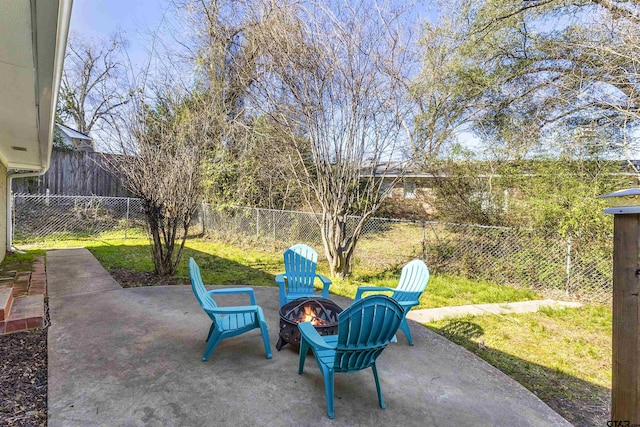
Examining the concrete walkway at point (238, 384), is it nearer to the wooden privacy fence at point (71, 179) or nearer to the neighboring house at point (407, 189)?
the neighboring house at point (407, 189)

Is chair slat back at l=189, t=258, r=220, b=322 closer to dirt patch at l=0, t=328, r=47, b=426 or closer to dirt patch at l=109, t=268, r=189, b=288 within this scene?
dirt patch at l=0, t=328, r=47, b=426

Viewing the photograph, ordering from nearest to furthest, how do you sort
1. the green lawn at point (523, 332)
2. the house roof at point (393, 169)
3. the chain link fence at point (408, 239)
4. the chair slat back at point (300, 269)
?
the green lawn at point (523, 332), the chair slat back at point (300, 269), the chain link fence at point (408, 239), the house roof at point (393, 169)

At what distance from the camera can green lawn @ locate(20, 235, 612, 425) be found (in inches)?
108

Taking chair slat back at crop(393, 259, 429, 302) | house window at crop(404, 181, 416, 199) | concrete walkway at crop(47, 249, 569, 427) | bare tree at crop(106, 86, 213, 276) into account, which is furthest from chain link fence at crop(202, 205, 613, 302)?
concrete walkway at crop(47, 249, 569, 427)

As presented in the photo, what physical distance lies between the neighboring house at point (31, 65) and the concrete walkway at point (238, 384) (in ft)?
7.37

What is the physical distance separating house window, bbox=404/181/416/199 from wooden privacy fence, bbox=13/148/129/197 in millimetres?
8513

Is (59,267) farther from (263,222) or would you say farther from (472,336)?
(472,336)

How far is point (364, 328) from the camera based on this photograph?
2238 mm

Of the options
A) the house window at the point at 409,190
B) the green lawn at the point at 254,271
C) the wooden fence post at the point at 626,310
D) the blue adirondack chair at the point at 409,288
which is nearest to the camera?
the wooden fence post at the point at 626,310

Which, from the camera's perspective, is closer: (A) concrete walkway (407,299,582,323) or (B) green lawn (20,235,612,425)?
(B) green lawn (20,235,612,425)

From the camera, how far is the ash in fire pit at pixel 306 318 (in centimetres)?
301

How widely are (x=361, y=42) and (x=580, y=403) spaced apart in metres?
5.37

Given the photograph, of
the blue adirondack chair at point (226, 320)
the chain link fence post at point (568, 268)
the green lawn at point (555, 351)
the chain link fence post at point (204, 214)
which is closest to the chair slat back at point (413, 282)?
the green lawn at point (555, 351)

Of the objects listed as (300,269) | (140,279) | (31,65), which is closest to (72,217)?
(140,279)
